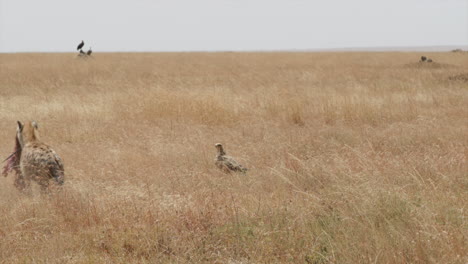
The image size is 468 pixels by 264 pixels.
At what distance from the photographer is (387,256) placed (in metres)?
3.60

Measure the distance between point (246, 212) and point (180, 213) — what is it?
2.09 feet

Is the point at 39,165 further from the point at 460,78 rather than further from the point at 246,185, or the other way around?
the point at 460,78

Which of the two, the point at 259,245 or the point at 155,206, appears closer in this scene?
the point at 259,245

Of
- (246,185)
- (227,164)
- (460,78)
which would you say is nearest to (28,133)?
(227,164)

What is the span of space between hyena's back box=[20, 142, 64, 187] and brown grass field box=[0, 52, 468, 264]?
21 cm

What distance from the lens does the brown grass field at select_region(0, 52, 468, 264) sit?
13.1ft

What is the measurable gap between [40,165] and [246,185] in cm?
246

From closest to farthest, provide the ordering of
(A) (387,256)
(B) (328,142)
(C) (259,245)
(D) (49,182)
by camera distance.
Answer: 1. (A) (387,256)
2. (C) (259,245)
3. (D) (49,182)
4. (B) (328,142)

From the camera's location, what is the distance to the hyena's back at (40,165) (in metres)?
5.38

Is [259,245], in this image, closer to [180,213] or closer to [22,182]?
[180,213]

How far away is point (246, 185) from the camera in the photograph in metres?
6.13

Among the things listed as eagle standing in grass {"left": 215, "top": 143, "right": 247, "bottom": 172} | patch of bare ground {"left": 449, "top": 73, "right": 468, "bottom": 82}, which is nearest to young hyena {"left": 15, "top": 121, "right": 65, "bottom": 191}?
eagle standing in grass {"left": 215, "top": 143, "right": 247, "bottom": 172}

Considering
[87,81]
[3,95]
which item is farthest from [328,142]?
[87,81]

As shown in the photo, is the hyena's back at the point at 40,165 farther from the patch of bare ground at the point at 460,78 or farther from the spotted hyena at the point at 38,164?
the patch of bare ground at the point at 460,78
